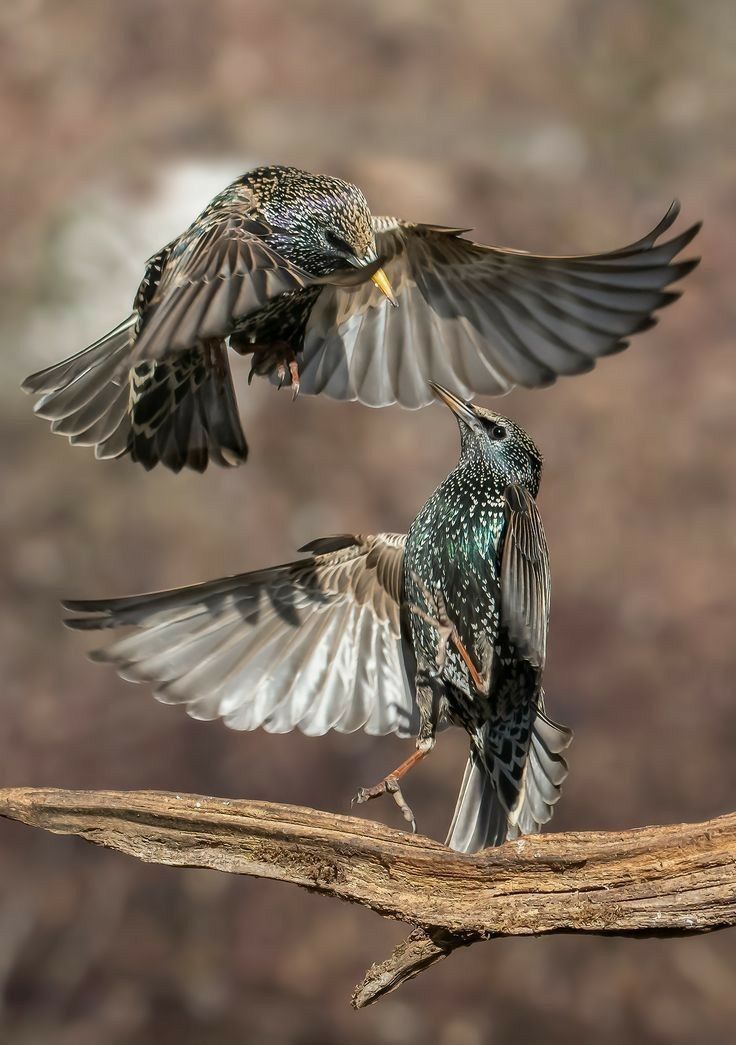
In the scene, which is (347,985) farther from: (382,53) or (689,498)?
(382,53)

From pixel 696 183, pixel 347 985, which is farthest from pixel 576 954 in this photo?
pixel 696 183

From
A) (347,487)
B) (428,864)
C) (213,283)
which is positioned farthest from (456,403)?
(347,487)

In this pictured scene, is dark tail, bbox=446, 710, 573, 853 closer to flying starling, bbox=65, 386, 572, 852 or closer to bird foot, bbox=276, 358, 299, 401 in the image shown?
flying starling, bbox=65, 386, 572, 852

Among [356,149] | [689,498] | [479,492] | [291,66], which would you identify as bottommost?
[479,492]

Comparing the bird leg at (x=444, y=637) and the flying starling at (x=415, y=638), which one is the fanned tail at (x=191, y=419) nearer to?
the flying starling at (x=415, y=638)

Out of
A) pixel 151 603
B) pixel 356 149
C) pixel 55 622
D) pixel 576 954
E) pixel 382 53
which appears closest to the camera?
pixel 151 603

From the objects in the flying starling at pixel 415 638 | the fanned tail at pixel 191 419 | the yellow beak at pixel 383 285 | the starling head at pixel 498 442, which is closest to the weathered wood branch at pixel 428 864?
the flying starling at pixel 415 638

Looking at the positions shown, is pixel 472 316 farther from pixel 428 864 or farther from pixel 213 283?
pixel 428 864
